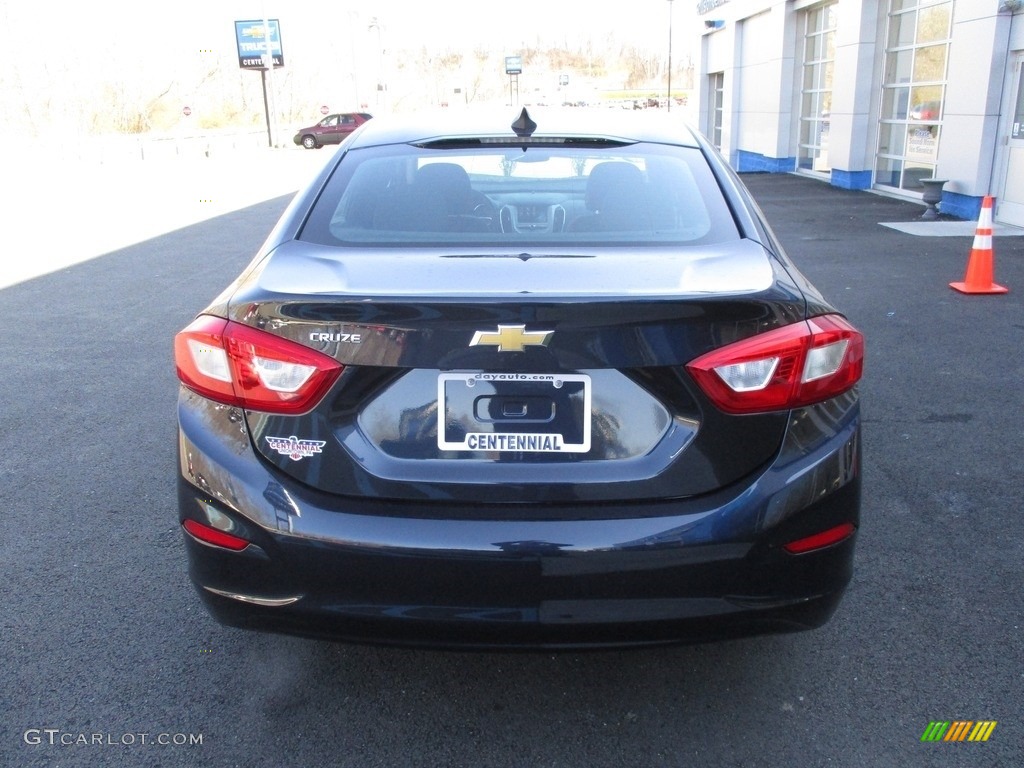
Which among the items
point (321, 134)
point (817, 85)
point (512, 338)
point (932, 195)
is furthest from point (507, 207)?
point (321, 134)

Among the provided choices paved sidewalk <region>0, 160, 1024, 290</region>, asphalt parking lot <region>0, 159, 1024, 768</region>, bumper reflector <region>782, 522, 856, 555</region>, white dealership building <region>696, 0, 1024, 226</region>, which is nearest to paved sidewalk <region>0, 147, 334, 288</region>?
paved sidewalk <region>0, 160, 1024, 290</region>

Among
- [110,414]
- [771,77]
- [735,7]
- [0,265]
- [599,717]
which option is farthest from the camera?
[735,7]

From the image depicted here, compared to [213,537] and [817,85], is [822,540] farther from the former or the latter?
[817,85]

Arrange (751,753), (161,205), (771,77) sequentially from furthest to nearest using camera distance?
(771,77) → (161,205) → (751,753)

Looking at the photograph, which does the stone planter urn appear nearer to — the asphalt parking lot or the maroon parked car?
Result: the asphalt parking lot

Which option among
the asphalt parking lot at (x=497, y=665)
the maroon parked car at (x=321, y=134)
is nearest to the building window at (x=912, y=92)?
the asphalt parking lot at (x=497, y=665)

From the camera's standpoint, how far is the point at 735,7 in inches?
1012

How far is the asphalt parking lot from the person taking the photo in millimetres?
2535

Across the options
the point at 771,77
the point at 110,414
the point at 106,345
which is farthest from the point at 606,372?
the point at 771,77

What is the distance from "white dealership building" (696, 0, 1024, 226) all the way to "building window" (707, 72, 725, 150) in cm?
148

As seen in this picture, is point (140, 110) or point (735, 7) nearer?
point (735, 7)

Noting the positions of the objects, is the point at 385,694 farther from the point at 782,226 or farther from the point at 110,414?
the point at 782,226

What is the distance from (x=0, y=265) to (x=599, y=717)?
10.7 metres

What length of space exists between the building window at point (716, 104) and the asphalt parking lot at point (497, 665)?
91.6 feet
